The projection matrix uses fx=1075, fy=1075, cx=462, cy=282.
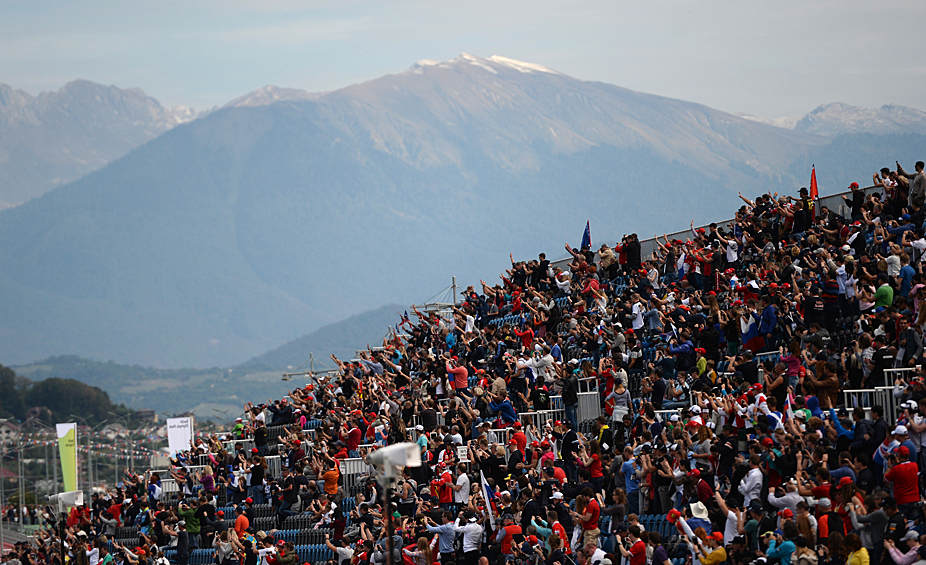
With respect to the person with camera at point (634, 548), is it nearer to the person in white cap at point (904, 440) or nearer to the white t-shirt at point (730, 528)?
the white t-shirt at point (730, 528)

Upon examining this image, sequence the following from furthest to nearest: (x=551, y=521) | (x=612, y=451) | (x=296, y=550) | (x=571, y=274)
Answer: (x=571, y=274) → (x=296, y=550) → (x=612, y=451) → (x=551, y=521)

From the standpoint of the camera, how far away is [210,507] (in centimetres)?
2841

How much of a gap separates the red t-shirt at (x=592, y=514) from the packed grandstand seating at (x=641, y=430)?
0.15 feet

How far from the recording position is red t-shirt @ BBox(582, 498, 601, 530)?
58.6 ft

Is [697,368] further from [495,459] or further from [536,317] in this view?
[536,317]

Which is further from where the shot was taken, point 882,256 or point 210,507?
point 210,507

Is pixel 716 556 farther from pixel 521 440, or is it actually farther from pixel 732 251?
pixel 732 251

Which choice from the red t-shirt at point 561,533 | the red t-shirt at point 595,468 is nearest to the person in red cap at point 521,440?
the red t-shirt at point 595,468

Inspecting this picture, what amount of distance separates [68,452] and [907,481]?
54.1 m

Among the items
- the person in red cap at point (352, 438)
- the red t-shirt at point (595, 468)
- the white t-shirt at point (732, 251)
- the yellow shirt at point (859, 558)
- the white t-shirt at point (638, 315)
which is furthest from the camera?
the person in red cap at point (352, 438)

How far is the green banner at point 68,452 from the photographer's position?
5903 centimetres

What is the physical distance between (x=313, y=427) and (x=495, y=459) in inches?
579

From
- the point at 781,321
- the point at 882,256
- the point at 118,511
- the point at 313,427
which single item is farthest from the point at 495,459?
the point at 118,511

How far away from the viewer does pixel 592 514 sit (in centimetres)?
1791
